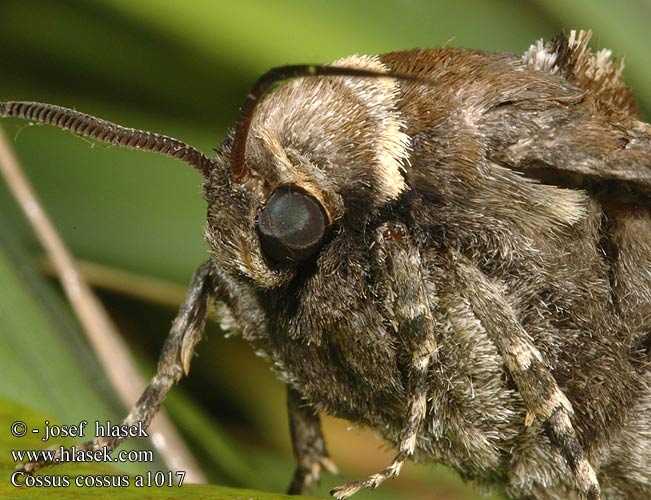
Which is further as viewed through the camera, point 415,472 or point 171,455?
point 415,472

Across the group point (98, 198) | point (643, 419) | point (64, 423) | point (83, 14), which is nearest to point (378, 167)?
point (643, 419)

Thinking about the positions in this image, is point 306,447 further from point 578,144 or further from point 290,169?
point 578,144

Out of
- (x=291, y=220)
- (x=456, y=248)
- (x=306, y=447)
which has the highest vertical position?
(x=291, y=220)

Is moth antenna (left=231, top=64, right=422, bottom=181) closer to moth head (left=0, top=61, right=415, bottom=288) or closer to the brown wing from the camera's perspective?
moth head (left=0, top=61, right=415, bottom=288)

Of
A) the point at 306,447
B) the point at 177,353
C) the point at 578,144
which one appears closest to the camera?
the point at 578,144

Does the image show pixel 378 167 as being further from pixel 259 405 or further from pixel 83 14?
pixel 83 14

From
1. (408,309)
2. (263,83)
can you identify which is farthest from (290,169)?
(408,309)

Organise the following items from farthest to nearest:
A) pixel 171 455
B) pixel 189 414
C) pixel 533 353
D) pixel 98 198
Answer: pixel 98 198
pixel 189 414
pixel 171 455
pixel 533 353
